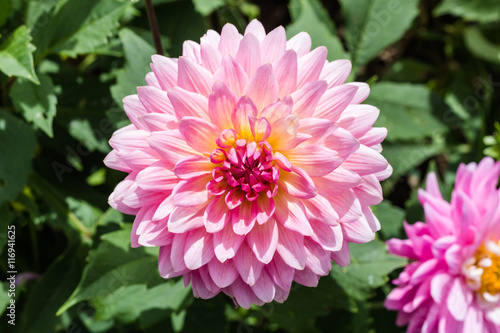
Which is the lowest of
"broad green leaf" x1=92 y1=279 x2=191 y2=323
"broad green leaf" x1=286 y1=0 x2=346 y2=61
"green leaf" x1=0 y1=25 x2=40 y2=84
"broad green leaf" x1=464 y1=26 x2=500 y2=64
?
"broad green leaf" x1=464 y1=26 x2=500 y2=64

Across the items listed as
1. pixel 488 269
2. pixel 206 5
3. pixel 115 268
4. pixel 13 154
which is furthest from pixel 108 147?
pixel 488 269

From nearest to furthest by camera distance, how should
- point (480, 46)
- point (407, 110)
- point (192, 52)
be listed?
point (192, 52)
point (407, 110)
point (480, 46)

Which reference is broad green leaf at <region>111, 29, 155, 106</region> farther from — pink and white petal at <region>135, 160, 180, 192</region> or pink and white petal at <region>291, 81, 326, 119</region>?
pink and white petal at <region>291, 81, 326, 119</region>

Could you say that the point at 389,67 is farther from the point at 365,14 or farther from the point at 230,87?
the point at 230,87

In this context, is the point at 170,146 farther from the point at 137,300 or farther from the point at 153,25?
the point at 137,300

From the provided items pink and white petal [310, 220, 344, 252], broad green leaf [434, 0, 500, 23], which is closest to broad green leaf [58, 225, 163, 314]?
pink and white petal [310, 220, 344, 252]

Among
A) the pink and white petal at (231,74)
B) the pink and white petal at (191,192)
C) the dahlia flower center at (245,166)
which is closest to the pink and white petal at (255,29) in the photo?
the pink and white petal at (231,74)

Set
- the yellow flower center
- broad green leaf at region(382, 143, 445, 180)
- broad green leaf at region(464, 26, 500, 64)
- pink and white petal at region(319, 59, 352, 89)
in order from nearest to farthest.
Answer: pink and white petal at region(319, 59, 352, 89) < the yellow flower center < broad green leaf at region(382, 143, 445, 180) < broad green leaf at region(464, 26, 500, 64)

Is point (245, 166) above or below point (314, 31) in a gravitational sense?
above
